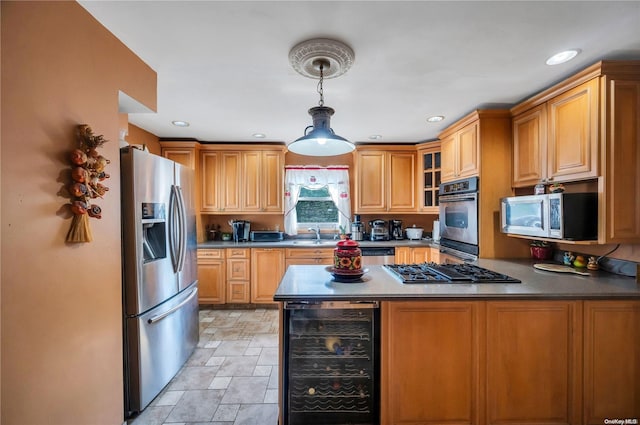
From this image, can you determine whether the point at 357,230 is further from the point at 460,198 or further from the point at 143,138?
the point at 143,138

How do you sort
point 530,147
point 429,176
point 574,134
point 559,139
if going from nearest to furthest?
1. point 574,134
2. point 559,139
3. point 530,147
4. point 429,176

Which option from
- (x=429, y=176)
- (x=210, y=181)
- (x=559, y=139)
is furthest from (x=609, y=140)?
(x=210, y=181)

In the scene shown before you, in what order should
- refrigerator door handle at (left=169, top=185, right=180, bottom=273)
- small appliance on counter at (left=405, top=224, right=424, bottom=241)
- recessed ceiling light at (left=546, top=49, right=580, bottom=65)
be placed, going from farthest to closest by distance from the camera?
small appliance on counter at (left=405, top=224, right=424, bottom=241)
refrigerator door handle at (left=169, top=185, right=180, bottom=273)
recessed ceiling light at (left=546, top=49, right=580, bottom=65)

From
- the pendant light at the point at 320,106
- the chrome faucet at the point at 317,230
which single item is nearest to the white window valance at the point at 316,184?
the chrome faucet at the point at 317,230

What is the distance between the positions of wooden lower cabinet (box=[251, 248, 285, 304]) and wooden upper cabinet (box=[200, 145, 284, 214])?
71 cm

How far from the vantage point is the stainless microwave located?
1894mm

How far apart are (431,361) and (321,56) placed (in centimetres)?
199

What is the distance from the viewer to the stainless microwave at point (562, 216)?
1.89m

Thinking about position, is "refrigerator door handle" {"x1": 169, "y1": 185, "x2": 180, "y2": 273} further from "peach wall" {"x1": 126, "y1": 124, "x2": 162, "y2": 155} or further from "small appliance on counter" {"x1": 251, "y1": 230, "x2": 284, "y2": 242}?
"small appliance on counter" {"x1": 251, "y1": 230, "x2": 284, "y2": 242}

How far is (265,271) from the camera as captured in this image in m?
3.80

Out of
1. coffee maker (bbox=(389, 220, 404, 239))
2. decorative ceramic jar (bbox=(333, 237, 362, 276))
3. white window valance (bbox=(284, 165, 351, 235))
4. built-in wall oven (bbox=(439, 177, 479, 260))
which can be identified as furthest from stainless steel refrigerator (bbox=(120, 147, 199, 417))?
coffee maker (bbox=(389, 220, 404, 239))

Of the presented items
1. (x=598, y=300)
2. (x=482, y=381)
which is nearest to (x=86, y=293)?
(x=482, y=381)

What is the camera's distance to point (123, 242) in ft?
5.90

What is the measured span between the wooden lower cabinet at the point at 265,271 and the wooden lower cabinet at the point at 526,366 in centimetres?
270
